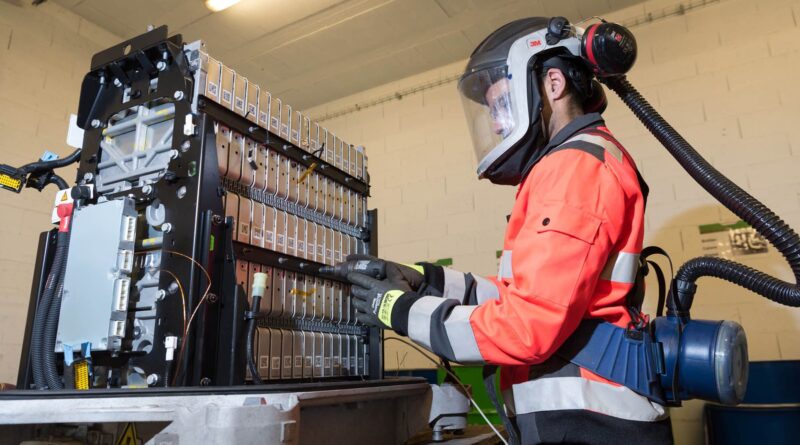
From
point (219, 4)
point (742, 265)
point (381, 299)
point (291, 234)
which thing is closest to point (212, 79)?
point (291, 234)

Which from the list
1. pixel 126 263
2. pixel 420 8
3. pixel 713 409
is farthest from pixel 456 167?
pixel 126 263

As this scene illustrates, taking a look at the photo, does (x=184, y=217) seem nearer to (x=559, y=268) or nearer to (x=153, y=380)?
(x=153, y=380)

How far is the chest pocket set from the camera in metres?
1.54

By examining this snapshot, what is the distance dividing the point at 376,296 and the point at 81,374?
1257mm

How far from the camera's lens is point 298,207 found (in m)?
2.99

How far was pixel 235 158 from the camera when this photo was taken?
2564mm

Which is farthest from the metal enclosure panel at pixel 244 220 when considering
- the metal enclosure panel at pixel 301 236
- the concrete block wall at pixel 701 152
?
the concrete block wall at pixel 701 152

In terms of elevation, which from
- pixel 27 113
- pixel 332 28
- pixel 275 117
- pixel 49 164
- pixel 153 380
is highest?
pixel 332 28

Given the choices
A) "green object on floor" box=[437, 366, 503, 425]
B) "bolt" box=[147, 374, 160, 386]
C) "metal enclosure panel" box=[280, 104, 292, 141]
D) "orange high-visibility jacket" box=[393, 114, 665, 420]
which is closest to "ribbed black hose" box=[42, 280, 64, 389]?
"bolt" box=[147, 374, 160, 386]

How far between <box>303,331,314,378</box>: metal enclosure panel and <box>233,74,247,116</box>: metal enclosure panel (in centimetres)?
119

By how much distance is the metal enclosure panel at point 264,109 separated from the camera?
2.76 metres

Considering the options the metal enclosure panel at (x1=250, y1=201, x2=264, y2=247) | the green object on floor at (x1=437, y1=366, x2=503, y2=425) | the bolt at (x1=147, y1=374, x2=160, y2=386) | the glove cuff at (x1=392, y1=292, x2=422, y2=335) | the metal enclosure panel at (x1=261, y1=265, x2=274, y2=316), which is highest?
the metal enclosure panel at (x1=250, y1=201, x2=264, y2=247)

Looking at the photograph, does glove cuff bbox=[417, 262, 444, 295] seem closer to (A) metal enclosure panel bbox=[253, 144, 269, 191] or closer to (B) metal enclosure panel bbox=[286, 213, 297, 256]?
(B) metal enclosure panel bbox=[286, 213, 297, 256]

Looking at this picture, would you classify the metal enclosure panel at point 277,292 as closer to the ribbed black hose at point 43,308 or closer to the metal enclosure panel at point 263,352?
the metal enclosure panel at point 263,352
